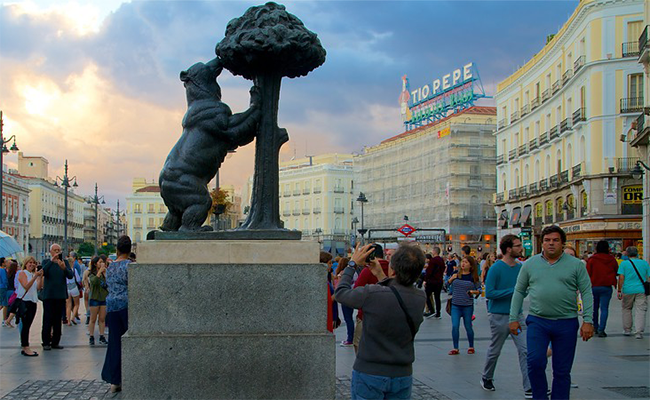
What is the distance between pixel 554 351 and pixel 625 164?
118ft

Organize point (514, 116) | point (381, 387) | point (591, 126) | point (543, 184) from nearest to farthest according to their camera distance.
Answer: point (381, 387) < point (591, 126) < point (543, 184) < point (514, 116)

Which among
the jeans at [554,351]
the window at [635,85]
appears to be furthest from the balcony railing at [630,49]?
the jeans at [554,351]

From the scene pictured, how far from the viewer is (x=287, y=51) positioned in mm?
6758

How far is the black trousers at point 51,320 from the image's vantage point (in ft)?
38.6

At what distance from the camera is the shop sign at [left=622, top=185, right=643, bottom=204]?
39.2 metres

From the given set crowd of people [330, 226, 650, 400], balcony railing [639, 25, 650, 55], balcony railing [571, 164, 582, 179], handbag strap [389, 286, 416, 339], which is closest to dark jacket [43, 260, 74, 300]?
crowd of people [330, 226, 650, 400]

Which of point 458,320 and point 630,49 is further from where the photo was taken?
point 630,49

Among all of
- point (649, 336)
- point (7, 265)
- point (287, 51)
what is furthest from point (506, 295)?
point (7, 265)

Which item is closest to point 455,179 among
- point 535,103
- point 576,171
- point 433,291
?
point 535,103

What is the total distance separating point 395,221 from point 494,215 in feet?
38.7

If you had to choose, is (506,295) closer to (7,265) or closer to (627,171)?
(7,265)

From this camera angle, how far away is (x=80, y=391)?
317 inches

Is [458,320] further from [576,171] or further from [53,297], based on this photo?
[576,171]

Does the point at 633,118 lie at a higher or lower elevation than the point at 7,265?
higher
